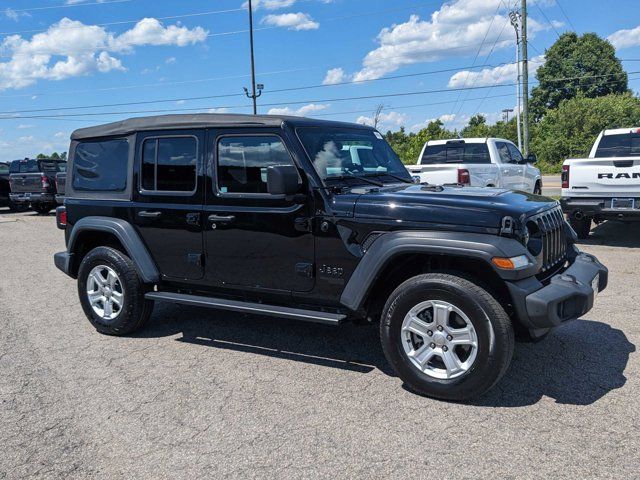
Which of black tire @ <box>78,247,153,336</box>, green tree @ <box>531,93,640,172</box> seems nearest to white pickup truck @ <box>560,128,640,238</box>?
black tire @ <box>78,247,153,336</box>

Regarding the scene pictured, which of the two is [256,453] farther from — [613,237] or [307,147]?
[613,237]

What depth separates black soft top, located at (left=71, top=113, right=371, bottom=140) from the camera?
4.43 meters

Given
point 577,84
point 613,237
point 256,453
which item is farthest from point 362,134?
point 577,84

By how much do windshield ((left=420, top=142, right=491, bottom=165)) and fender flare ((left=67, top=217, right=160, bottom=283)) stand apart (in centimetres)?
783

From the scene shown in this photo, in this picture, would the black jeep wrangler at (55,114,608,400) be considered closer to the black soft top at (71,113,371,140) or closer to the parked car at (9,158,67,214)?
the black soft top at (71,113,371,140)

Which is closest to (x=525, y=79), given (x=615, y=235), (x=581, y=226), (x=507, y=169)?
(x=507, y=169)

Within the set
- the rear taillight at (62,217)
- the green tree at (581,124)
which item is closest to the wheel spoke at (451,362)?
the rear taillight at (62,217)

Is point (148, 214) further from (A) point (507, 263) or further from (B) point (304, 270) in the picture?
(A) point (507, 263)

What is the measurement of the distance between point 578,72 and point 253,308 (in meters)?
71.5

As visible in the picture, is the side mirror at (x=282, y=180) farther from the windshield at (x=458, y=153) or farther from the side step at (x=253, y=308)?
the windshield at (x=458, y=153)

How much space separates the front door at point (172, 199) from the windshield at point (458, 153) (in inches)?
302

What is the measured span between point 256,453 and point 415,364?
3.98ft

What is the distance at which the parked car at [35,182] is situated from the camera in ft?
60.8

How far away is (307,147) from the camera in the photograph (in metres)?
4.31
